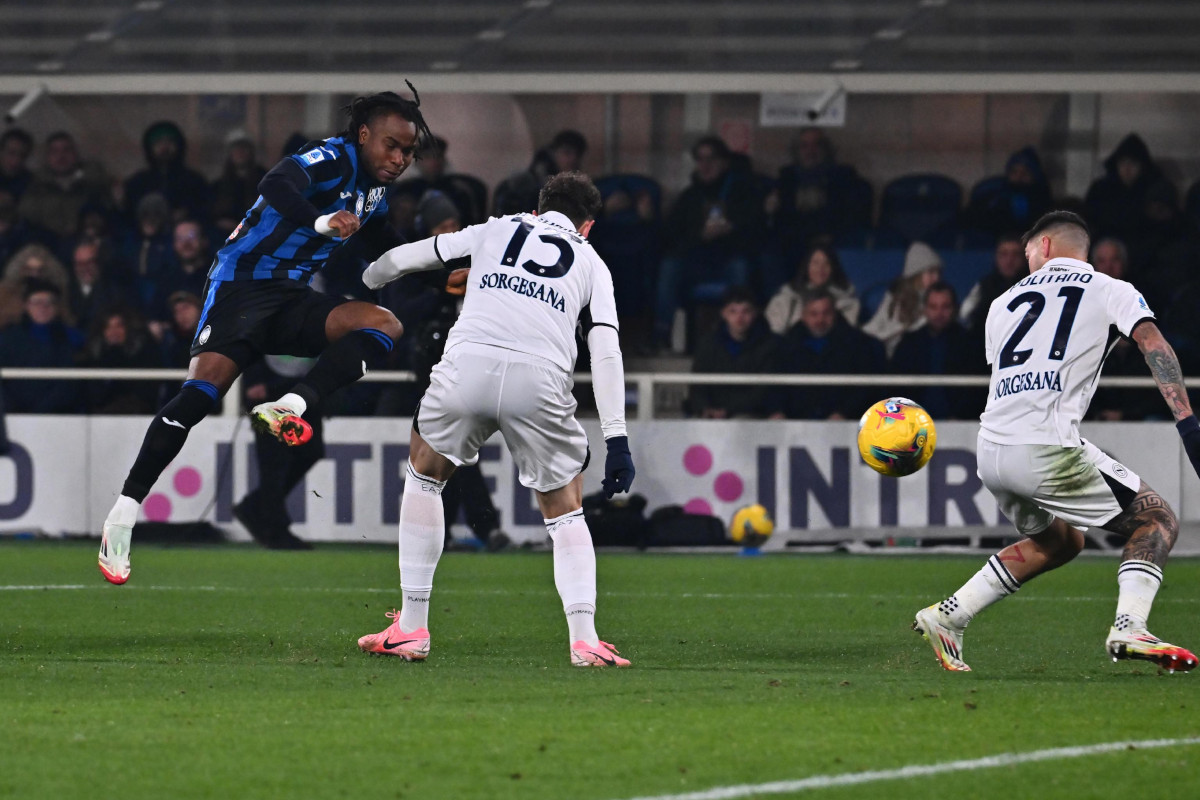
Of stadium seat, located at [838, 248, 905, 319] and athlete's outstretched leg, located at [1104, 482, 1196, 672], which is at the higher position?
stadium seat, located at [838, 248, 905, 319]

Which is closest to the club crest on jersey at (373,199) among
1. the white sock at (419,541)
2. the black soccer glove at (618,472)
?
the white sock at (419,541)

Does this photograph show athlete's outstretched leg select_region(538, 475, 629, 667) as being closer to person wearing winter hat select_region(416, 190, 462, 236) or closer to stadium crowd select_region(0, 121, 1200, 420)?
person wearing winter hat select_region(416, 190, 462, 236)

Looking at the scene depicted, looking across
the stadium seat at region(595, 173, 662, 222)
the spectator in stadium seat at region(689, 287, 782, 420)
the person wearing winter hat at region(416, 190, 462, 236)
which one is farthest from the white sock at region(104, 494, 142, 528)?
the stadium seat at region(595, 173, 662, 222)

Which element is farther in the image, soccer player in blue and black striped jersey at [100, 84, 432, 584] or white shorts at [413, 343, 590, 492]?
soccer player in blue and black striped jersey at [100, 84, 432, 584]

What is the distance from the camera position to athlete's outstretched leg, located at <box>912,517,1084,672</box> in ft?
21.9

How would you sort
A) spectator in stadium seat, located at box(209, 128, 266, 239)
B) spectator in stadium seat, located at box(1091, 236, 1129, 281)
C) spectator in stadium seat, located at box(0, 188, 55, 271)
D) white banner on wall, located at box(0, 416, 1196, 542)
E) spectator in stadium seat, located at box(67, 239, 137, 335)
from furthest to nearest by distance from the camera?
1. spectator in stadium seat, located at box(0, 188, 55, 271)
2. spectator in stadium seat, located at box(209, 128, 266, 239)
3. spectator in stadium seat, located at box(67, 239, 137, 335)
4. spectator in stadium seat, located at box(1091, 236, 1129, 281)
5. white banner on wall, located at box(0, 416, 1196, 542)

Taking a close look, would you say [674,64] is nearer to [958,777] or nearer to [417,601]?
[417,601]

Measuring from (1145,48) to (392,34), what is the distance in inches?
253

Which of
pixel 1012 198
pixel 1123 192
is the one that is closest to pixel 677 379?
pixel 1012 198

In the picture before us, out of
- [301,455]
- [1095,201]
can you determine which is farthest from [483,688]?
[1095,201]

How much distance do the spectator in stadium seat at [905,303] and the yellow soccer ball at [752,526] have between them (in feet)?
6.95

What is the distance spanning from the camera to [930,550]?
13.5m

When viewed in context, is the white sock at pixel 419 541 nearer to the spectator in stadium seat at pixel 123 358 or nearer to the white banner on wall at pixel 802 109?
the spectator in stadium seat at pixel 123 358

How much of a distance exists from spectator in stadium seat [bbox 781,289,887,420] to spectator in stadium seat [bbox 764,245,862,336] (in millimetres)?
160
